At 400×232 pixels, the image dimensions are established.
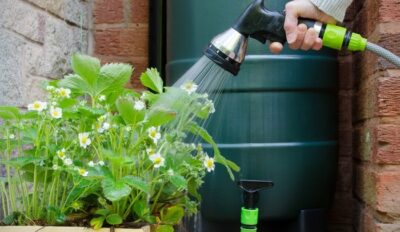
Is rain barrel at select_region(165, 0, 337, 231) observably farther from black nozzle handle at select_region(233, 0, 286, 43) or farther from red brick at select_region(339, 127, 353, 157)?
black nozzle handle at select_region(233, 0, 286, 43)

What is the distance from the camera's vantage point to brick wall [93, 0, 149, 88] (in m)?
1.97

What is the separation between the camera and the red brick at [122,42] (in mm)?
1976

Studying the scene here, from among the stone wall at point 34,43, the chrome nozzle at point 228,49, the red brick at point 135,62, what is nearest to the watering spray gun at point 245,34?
the chrome nozzle at point 228,49

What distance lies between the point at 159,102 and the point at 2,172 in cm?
49

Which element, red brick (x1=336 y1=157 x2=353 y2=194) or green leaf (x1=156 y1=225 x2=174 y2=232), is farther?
red brick (x1=336 y1=157 x2=353 y2=194)

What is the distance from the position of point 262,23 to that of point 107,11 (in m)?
1.01

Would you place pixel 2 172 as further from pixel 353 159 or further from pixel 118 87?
pixel 353 159

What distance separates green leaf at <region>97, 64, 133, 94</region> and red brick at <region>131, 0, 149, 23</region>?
3.38ft

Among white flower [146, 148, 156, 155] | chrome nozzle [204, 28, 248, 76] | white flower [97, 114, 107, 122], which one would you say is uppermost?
chrome nozzle [204, 28, 248, 76]

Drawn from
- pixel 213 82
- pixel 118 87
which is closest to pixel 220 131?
pixel 213 82

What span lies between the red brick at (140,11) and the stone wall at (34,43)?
0.62 feet

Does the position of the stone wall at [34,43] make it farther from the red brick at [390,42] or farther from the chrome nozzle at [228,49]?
the red brick at [390,42]

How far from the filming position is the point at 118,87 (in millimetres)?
989

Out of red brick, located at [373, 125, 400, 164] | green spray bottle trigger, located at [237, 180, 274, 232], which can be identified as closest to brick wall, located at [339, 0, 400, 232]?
red brick, located at [373, 125, 400, 164]
